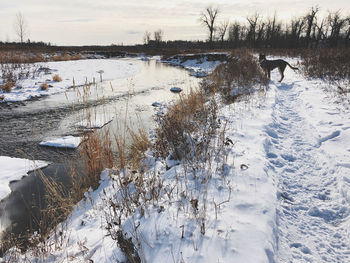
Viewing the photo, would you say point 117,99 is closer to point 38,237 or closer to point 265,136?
point 265,136

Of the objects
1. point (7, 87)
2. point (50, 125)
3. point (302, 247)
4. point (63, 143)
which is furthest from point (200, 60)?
point (302, 247)

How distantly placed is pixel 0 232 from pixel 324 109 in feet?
21.8

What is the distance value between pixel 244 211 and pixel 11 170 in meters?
4.06

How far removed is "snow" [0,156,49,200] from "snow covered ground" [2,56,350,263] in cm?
140

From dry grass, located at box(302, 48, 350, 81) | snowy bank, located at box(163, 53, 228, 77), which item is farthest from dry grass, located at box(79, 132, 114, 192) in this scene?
snowy bank, located at box(163, 53, 228, 77)

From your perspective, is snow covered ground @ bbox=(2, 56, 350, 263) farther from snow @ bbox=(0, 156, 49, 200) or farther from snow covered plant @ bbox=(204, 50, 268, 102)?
snow covered plant @ bbox=(204, 50, 268, 102)

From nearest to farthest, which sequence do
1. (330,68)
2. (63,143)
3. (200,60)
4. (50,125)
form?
1. (63,143)
2. (50,125)
3. (330,68)
4. (200,60)

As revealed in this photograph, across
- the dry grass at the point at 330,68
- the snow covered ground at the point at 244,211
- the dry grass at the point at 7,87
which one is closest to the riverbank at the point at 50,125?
the snow covered ground at the point at 244,211

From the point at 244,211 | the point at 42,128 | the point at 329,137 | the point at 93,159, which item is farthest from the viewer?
the point at 42,128

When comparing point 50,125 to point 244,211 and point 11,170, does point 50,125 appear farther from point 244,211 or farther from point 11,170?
point 244,211

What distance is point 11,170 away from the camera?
12.9 feet

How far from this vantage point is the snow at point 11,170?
3.46 meters

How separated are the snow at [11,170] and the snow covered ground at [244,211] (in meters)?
1.40

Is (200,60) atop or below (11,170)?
atop
